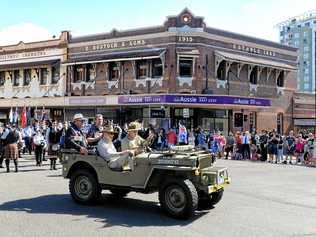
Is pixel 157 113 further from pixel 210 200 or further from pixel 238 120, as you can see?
pixel 210 200

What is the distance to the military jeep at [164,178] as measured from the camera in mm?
8570

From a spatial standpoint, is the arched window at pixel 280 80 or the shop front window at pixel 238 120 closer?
the shop front window at pixel 238 120

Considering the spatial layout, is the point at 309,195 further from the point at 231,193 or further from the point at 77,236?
the point at 77,236

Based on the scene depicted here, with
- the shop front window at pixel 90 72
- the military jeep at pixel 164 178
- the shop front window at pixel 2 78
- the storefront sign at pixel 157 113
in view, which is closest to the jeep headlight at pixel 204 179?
the military jeep at pixel 164 178

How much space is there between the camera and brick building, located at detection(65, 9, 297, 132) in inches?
1292

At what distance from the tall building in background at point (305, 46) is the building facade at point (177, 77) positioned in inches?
3380

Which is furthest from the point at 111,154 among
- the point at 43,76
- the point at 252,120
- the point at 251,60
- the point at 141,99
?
the point at 43,76

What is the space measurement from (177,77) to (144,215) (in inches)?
964

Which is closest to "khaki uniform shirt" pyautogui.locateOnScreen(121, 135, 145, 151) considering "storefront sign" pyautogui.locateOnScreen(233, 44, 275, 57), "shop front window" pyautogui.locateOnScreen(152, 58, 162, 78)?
"shop front window" pyautogui.locateOnScreen(152, 58, 162, 78)

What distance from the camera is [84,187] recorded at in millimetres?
9914

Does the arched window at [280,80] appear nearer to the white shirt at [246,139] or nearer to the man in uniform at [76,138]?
the white shirt at [246,139]

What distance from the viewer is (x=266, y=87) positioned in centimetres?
3850

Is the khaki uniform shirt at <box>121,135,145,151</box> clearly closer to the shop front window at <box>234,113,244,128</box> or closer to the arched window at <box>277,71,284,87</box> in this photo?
the shop front window at <box>234,113,244,128</box>

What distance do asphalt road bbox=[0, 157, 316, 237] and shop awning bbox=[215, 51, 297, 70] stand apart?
69.6 ft
